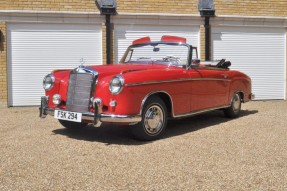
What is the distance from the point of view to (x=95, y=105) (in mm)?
5547

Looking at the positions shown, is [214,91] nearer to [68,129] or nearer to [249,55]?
[68,129]

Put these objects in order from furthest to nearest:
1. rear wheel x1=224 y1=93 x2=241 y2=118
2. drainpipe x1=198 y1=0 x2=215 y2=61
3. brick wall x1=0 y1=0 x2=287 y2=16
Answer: drainpipe x1=198 y1=0 x2=215 y2=61, brick wall x1=0 y1=0 x2=287 y2=16, rear wheel x1=224 y1=93 x2=241 y2=118

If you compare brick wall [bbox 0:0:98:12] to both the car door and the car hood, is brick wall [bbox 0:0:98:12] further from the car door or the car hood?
the car hood

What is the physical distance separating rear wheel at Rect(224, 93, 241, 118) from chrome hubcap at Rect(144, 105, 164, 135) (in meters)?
2.70

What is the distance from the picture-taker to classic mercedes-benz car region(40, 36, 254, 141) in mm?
5570

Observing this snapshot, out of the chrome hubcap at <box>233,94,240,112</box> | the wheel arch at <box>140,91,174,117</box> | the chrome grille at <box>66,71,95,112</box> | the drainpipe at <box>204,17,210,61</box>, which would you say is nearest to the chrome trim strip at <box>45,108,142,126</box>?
the chrome grille at <box>66,71,95,112</box>

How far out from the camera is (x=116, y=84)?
18.1 feet

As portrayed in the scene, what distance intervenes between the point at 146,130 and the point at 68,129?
72.4 inches

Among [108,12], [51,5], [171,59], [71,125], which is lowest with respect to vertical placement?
[71,125]

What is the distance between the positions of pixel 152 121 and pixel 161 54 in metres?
1.57

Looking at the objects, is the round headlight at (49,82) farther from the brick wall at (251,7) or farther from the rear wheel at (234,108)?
the brick wall at (251,7)

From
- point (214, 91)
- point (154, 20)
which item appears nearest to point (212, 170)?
point (214, 91)

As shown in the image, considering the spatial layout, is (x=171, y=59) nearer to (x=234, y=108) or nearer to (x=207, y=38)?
(x=234, y=108)

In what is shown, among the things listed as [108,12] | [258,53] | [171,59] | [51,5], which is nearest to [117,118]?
[171,59]
